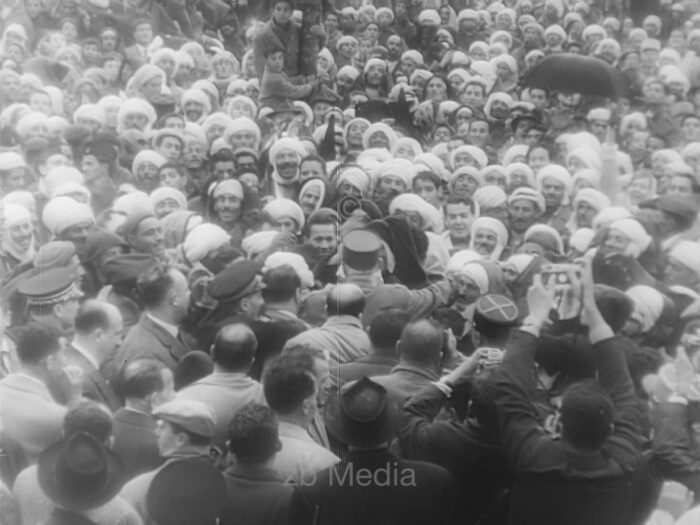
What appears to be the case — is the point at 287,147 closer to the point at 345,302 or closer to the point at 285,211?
the point at 285,211

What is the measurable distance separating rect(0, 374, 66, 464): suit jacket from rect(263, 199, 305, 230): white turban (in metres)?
1.59

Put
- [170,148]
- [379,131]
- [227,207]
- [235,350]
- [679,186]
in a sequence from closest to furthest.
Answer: [235,350]
[679,186]
[379,131]
[227,207]
[170,148]

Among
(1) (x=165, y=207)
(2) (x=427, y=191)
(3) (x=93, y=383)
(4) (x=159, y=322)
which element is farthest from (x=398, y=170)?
(3) (x=93, y=383)

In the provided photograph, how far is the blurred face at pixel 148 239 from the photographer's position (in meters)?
4.71

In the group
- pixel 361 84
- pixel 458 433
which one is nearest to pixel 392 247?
pixel 361 84

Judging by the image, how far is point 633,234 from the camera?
437 cm

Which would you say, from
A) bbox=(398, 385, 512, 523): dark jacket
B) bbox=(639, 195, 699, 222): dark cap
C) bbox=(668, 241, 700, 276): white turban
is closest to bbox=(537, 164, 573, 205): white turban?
bbox=(639, 195, 699, 222): dark cap

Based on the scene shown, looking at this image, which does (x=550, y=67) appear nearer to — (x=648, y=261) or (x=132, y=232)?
(x=648, y=261)

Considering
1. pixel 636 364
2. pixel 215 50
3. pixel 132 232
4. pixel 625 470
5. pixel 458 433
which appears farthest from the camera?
pixel 215 50

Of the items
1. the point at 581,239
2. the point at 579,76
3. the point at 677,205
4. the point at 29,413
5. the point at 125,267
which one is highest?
the point at 579,76

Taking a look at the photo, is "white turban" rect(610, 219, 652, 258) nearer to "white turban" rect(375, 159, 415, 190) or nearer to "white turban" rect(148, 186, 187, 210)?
"white turban" rect(375, 159, 415, 190)

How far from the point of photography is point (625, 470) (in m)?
3.24

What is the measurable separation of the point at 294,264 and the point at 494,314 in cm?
100

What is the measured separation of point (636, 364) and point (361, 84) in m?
1.94
